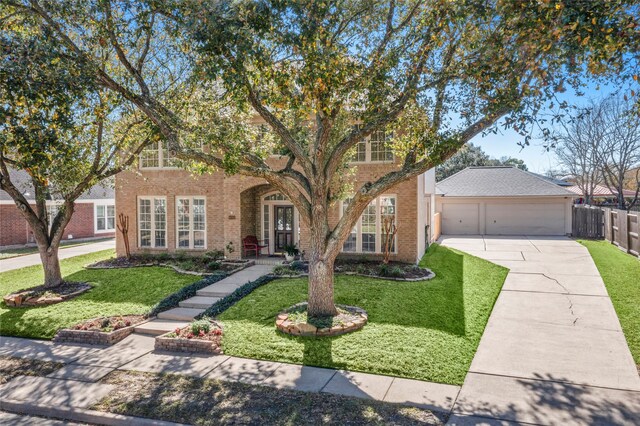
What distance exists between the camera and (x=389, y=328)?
9.09 m

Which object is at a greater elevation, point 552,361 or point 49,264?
point 49,264

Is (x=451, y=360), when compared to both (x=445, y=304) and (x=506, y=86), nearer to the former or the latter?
(x=445, y=304)

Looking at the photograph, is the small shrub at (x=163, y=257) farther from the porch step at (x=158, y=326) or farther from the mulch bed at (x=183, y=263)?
the porch step at (x=158, y=326)

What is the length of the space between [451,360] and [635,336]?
4.04 meters

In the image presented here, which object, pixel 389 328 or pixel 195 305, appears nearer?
pixel 389 328

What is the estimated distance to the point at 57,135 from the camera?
8938mm

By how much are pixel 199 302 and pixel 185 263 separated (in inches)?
194

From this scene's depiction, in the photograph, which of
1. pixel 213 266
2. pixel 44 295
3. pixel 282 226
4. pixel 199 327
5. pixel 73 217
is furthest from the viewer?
pixel 73 217

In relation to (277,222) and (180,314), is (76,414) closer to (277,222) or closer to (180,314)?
(180,314)

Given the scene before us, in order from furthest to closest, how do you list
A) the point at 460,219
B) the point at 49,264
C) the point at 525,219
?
the point at 460,219, the point at 525,219, the point at 49,264

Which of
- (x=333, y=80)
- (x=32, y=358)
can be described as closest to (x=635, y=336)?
(x=333, y=80)

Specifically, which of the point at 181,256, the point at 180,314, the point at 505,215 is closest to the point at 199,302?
the point at 180,314

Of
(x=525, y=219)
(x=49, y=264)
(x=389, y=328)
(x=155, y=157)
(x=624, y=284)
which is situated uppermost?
(x=155, y=157)

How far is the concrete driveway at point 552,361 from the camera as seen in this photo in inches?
233
